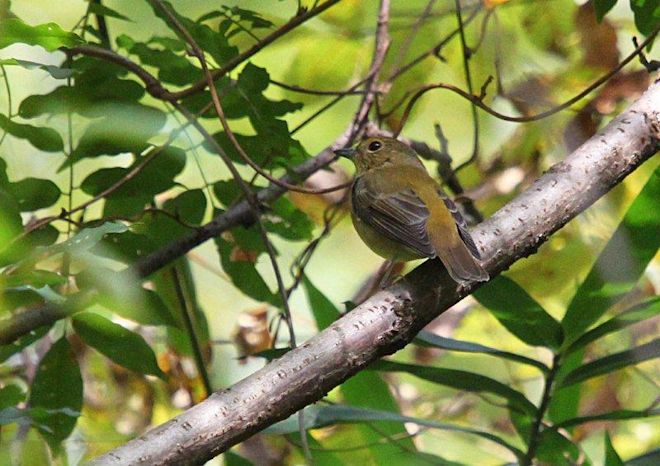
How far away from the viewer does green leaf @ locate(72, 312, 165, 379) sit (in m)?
2.32

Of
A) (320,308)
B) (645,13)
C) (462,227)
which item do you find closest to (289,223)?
(320,308)

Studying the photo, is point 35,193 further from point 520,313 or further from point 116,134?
point 520,313

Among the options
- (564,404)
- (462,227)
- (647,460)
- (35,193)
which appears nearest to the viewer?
(35,193)

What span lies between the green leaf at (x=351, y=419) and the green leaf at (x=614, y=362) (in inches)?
10.0

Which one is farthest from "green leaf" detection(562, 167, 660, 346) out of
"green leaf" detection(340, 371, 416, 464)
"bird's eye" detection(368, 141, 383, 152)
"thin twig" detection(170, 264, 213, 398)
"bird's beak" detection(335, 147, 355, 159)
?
"bird's eye" detection(368, 141, 383, 152)

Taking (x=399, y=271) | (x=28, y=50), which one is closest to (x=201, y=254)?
(x=399, y=271)

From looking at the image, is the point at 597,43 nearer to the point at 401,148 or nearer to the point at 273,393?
the point at 401,148

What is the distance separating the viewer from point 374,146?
3.94 meters

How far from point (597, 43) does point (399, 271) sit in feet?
4.26

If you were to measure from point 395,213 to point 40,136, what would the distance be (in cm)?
132

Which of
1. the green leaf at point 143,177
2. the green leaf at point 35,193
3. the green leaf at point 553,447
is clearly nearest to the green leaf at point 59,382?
the green leaf at point 35,193

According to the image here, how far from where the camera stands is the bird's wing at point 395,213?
3184 mm

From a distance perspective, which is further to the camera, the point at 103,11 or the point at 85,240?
the point at 103,11

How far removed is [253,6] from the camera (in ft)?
10.7
